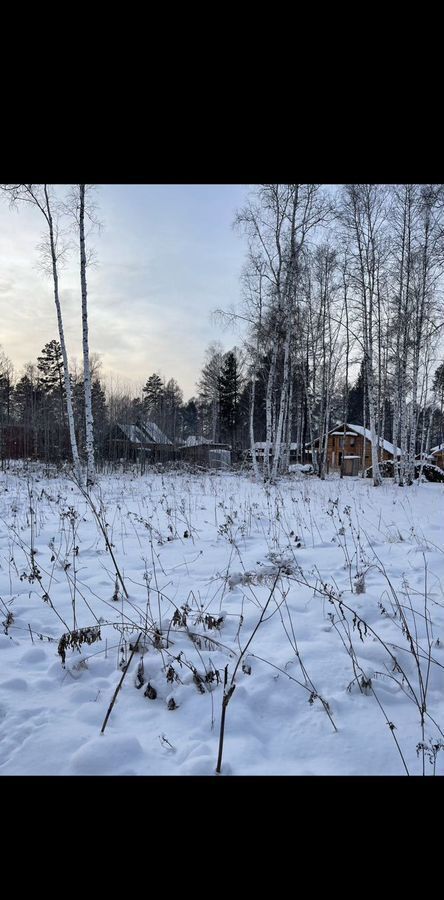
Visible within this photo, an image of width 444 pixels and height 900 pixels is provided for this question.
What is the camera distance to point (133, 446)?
25.7m

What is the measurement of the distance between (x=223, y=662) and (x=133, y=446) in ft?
79.1

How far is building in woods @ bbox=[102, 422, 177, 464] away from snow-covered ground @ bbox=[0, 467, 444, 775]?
20571 millimetres

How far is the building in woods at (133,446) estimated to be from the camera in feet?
81.7

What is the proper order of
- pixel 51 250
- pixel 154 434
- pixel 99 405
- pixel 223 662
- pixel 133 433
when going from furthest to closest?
pixel 99 405 < pixel 154 434 < pixel 133 433 < pixel 51 250 < pixel 223 662

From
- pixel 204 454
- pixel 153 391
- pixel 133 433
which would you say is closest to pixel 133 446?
pixel 133 433

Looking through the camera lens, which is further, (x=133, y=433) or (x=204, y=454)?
(x=133, y=433)

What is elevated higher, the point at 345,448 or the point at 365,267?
the point at 365,267

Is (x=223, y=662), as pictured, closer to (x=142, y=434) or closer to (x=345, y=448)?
(x=142, y=434)

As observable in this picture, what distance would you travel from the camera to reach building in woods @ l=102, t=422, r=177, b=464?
24.9 m

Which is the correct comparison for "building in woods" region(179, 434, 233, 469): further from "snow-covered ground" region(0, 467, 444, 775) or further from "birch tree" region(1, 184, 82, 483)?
"snow-covered ground" region(0, 467, 444, 775)

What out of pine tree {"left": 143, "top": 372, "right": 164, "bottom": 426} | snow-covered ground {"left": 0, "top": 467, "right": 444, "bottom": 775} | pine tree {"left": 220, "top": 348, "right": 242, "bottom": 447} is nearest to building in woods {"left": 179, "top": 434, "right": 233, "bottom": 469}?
pine tree {"left": 220, "top": 348, "right": 242, "bottom": 447}

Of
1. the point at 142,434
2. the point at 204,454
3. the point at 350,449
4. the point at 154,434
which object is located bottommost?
the point at 204,454

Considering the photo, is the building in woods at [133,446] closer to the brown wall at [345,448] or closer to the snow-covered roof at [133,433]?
the snow-covered roof at [133,433]
